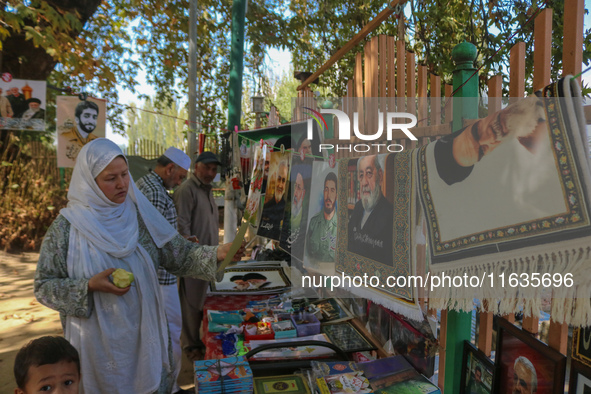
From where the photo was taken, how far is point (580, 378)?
4.14 ft

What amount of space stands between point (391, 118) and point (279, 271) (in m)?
2.11

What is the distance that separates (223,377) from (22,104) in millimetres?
7633

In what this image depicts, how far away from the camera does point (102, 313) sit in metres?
1.98

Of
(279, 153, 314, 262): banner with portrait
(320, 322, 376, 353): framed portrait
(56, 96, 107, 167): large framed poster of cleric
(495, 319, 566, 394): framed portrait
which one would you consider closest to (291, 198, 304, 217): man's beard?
(279, 153, 314, 262): banner with portrait

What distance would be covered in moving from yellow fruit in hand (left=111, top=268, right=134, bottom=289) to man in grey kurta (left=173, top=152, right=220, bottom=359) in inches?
89.7

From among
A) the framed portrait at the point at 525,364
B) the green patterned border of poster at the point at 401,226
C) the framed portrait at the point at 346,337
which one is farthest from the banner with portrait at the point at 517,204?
the framed portrait at the point at 346,337

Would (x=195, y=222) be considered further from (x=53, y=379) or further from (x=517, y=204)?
(x=517, y=204)

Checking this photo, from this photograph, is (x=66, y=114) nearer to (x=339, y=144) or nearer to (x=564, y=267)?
(x=339, y=144)

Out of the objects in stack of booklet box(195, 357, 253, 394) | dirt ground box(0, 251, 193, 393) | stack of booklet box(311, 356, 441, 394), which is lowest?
dirt ground box(0, 251, 193, 393)

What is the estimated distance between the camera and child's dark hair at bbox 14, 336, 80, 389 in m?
1.64

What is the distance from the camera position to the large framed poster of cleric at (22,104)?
24.1ft

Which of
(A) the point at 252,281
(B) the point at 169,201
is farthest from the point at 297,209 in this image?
(B) the point at 169,201

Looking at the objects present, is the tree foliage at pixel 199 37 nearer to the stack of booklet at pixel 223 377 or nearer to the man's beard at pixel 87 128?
the man's beard at pixel 87 128

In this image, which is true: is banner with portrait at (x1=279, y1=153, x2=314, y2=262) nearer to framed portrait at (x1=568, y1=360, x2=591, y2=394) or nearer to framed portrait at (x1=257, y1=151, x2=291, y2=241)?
framed portrait at (x1=257, y1=151, x2=291, y2=241)
